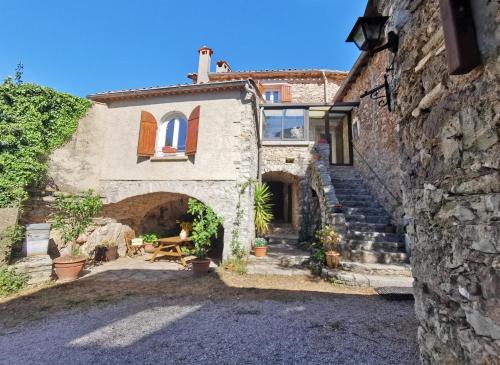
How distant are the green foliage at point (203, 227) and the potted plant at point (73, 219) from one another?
2.77 meters

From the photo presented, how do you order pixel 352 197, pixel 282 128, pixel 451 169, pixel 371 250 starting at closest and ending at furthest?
pixel 451 169, pixel 371 250, pixel 352 197, pixel 282 128

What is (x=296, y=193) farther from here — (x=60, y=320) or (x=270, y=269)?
(x=60, y=320)

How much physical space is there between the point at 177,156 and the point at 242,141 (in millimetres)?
2113

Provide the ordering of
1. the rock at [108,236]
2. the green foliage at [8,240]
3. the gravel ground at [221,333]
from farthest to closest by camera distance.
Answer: the rock at [108,236] → the green foliage at [8,240] → the gravel ground at [221,333]

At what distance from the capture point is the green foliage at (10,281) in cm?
482

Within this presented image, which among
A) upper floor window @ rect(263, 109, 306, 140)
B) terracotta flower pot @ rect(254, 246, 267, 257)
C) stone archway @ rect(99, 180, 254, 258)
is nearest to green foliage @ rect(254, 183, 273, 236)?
stone archway @ rect(99, 180, 254, 258)

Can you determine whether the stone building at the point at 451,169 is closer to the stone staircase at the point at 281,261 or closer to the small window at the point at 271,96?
the stone staircase at the point at 281,261

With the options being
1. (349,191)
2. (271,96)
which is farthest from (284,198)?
(271,96)

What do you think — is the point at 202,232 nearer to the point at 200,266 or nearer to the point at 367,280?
the point at 200,266

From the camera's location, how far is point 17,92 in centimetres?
620

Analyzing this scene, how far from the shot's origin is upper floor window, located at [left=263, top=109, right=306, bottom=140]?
36.8ft

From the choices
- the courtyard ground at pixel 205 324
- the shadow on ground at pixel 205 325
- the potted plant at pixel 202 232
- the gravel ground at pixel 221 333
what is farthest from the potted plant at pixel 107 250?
the gravel ground at pixel 221 333

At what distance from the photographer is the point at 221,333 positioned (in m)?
3.41

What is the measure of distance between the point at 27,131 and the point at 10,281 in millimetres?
3479
